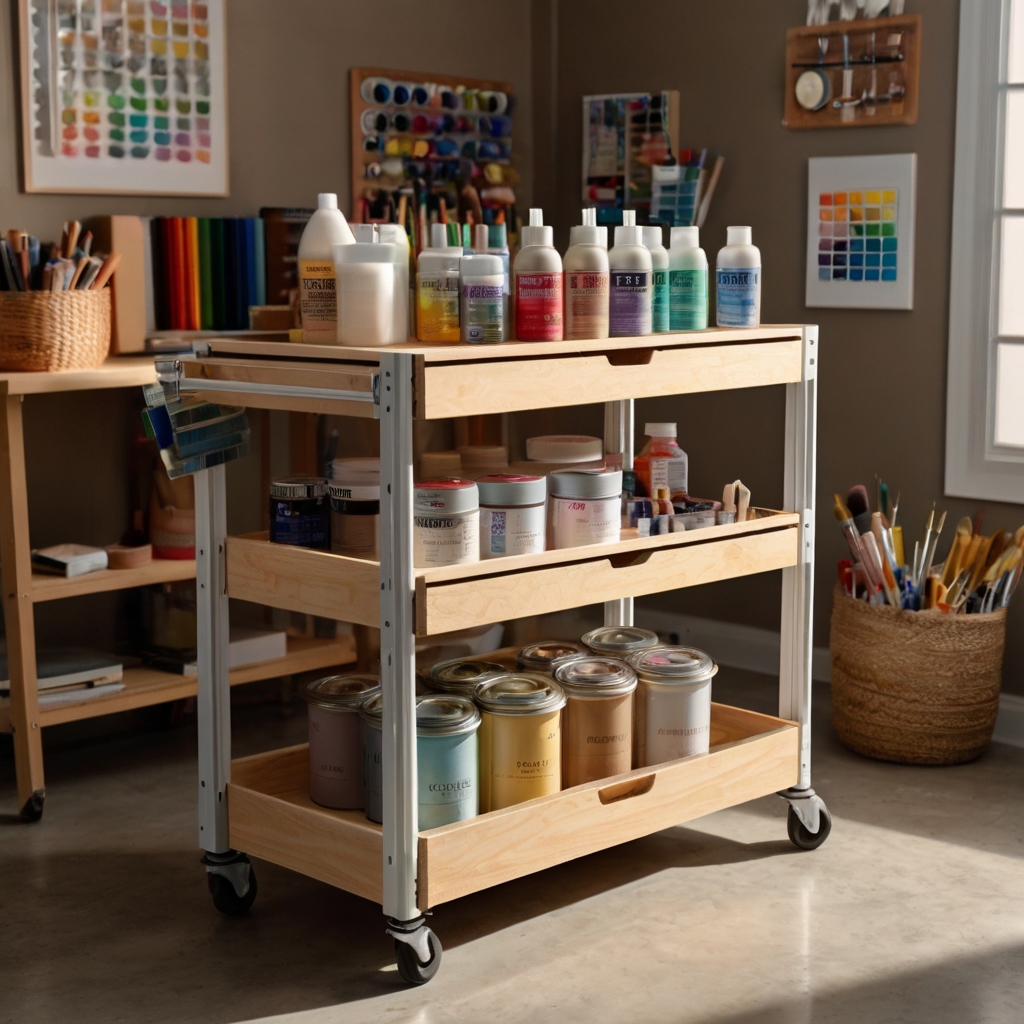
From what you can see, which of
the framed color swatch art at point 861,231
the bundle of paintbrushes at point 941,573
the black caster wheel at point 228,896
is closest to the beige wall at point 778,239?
the framed color swatch art at point 861,231

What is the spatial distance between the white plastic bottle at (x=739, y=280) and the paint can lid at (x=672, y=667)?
2.05 ft

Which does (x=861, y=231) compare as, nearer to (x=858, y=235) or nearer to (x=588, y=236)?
(x=858, y=235)

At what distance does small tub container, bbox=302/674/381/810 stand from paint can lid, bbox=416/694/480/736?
122 millimetres

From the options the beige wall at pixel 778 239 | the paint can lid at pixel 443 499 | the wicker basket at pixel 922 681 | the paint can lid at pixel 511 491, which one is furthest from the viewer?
the beige wall at pixel 778 239

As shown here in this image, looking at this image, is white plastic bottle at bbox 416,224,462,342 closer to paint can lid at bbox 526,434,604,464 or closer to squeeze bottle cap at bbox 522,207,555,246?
squeeze bottle cap at bbox 522,207,555,246

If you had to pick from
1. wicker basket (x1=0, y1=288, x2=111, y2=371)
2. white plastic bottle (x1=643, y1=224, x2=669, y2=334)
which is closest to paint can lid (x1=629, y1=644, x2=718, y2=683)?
white plastic bottle (x1=643, y1=224, x2=669, y2=334)

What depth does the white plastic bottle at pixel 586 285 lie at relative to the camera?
2398 mm

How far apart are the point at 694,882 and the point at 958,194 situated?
189 cm

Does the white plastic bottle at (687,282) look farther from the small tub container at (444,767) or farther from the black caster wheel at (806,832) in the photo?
the black caster wheel at (806,832)

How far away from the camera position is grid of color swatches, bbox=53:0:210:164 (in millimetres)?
3424

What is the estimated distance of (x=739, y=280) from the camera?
2688mm

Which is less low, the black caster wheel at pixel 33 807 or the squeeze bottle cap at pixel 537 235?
the squeeze bottle cap at pixel 537 235

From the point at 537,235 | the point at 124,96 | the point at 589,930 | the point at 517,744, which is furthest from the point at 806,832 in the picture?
the point at 124,96

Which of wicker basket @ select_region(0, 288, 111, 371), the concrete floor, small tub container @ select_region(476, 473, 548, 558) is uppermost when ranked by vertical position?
wicker basket @ select_region(0, 288, 111, 371)
